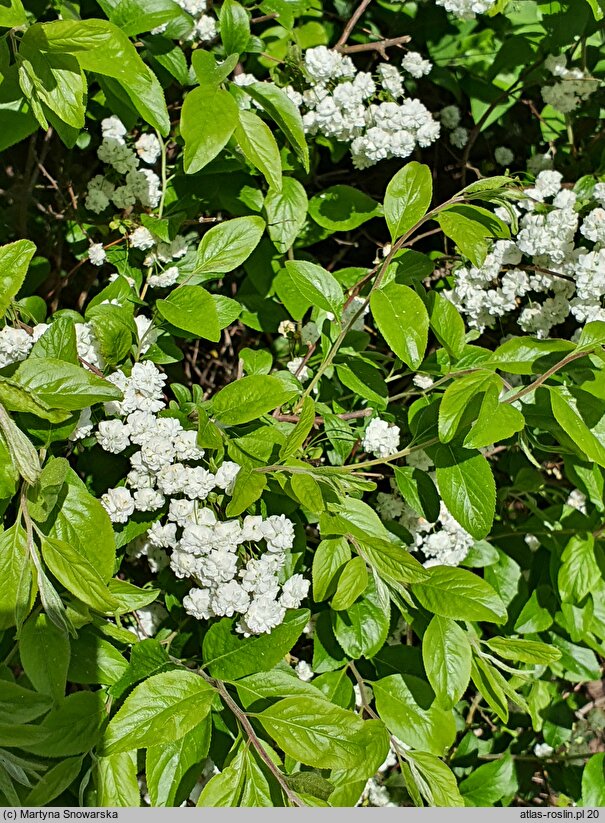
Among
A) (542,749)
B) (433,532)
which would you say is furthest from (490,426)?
(542,749)

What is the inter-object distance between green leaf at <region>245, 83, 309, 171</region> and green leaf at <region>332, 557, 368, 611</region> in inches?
26.2

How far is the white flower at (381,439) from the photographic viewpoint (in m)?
1.31

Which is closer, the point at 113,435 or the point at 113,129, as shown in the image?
the point at 113,435

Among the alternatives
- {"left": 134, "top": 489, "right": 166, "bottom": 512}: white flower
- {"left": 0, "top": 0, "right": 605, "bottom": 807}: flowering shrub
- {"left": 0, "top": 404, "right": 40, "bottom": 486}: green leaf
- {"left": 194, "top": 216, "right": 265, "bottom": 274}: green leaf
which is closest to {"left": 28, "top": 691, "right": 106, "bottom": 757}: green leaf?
{"left": 0, "top": 0, "right": 605, "bottom": 807}: flowering shrub

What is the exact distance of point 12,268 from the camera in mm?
986

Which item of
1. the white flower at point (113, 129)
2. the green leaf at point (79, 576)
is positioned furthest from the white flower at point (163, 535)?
the white flower at point (113, 129)

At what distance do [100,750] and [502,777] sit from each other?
1135mm

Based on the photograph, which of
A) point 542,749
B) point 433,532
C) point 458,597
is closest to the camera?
point 458,597

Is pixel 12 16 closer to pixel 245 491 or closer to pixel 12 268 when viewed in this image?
pixel 12 268

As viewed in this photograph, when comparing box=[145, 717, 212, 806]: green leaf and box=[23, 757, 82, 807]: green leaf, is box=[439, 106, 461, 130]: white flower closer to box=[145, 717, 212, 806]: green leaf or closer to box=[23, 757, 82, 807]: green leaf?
box=[145, 717, 212, 806]: green leaf

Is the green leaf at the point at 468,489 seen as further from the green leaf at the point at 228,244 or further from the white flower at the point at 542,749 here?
the white flower at the point at 542,749

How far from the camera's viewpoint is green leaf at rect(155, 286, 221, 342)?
3.88 ft

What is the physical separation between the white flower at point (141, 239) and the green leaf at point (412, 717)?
94 cm

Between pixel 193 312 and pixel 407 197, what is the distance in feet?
1.31
